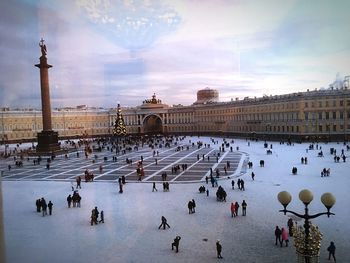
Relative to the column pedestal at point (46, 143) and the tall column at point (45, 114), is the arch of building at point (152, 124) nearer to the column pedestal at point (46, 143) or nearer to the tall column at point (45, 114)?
Answer: the tall column at point (45, 114)

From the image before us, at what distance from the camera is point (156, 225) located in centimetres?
1488

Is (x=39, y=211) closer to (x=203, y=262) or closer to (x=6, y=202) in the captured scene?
(x=6, y=202)

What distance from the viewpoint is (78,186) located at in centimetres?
2441

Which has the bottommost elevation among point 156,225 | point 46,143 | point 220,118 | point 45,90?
point 156,225

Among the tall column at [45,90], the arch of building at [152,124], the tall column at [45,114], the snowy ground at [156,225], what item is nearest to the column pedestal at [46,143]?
the tall column at [45,114]

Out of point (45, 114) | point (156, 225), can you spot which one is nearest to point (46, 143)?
point (45, 114)

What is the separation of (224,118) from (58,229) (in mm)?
75957

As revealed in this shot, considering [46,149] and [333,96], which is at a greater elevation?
[333,96]

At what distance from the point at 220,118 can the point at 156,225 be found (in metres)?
76.6

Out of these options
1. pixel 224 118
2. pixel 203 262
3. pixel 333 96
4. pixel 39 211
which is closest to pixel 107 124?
pixel 224 118

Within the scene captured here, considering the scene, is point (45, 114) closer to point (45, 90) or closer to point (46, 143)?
point (45, 90)

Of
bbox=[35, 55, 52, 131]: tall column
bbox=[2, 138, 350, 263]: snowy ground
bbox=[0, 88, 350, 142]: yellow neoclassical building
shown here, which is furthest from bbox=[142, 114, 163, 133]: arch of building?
bbox=[2, 138, 350, 263]: snowy ground

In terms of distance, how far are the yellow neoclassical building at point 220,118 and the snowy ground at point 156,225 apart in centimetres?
3806

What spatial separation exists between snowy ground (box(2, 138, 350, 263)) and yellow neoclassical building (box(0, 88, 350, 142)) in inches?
1499
